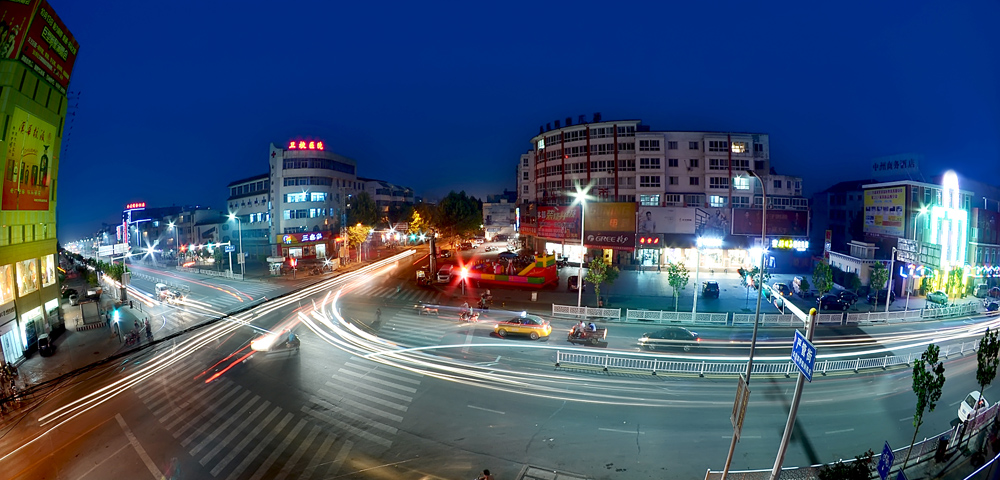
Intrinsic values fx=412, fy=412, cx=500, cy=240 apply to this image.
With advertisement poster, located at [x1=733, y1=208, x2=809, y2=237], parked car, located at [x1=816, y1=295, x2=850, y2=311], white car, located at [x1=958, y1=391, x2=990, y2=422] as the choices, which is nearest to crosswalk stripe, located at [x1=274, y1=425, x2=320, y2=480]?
white car, located at [x1=958, y1=391, x2=990, y2=422]

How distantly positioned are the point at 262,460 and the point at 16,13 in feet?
83.4

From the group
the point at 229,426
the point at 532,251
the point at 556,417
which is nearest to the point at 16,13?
the point at 229,426

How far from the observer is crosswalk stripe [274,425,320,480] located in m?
11.5

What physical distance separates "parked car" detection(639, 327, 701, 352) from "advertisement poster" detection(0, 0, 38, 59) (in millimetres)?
34430

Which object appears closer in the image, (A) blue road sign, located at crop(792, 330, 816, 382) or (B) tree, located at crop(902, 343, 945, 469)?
(A) blue road sign, located at crop(792, 330, 816, 382)

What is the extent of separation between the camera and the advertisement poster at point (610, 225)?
4738cm

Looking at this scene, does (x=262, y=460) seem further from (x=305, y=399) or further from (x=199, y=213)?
(x=199, y=213)

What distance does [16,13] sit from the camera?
20094 millimetres

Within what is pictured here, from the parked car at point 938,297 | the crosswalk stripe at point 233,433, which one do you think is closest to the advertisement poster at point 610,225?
the parked car at point 938,297

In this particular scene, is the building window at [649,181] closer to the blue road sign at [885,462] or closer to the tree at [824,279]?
the tree at [824,279]

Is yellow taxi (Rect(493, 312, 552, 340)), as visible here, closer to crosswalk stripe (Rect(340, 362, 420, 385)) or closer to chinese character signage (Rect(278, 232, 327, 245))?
crosswalk stripe (Rect(340, 362, 420, 385))

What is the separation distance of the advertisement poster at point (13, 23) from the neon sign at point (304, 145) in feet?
135

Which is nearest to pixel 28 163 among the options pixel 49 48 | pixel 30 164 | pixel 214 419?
pixel 30 164

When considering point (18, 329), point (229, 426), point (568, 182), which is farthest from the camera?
point (568, 182)
